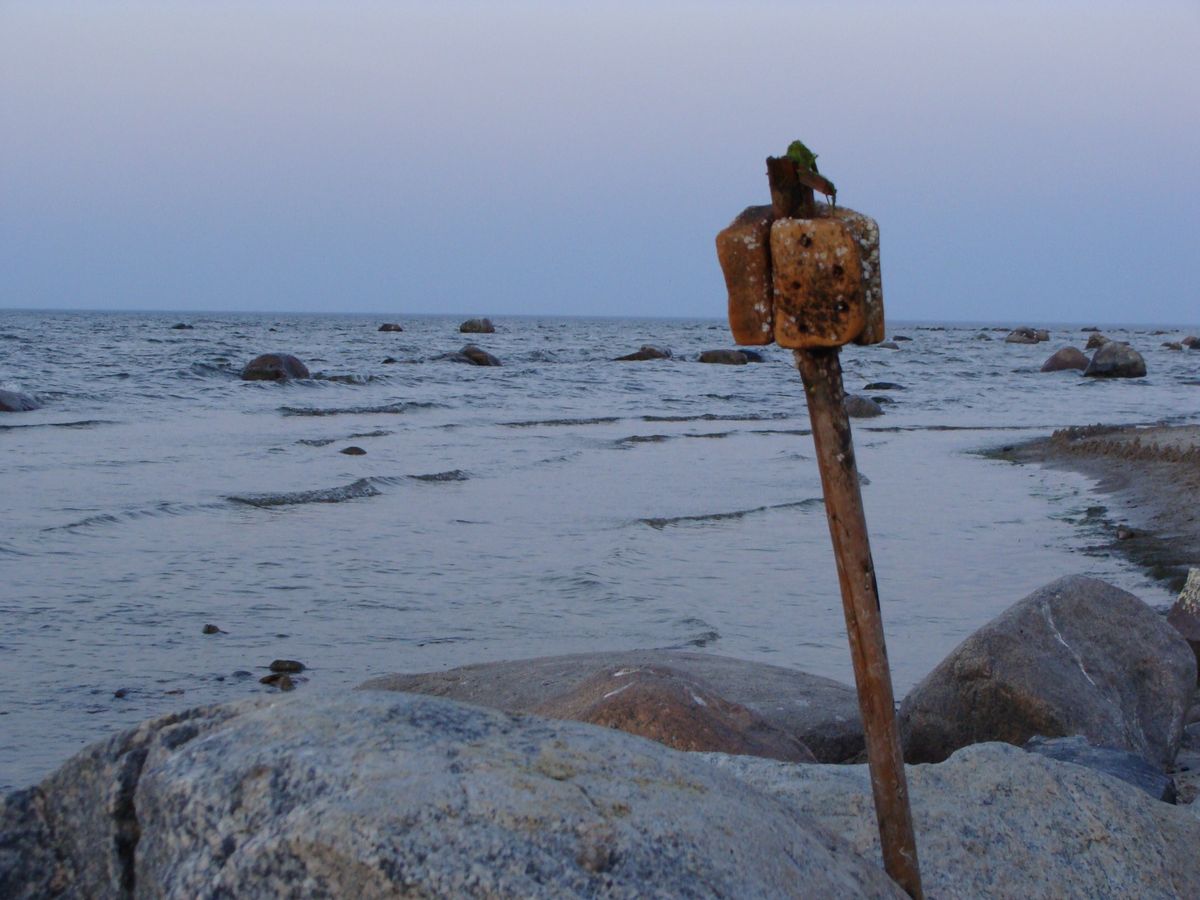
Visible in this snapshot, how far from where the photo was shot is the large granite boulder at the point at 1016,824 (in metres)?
2.82

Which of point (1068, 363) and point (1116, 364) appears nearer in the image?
point (1116, 364)

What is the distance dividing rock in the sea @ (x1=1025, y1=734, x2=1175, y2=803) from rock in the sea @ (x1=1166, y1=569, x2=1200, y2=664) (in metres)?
2.45

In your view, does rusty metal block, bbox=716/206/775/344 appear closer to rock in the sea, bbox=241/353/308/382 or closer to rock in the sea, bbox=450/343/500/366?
rock in the sea, bbox=241/353/308/382

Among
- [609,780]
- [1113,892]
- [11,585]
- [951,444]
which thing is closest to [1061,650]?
[1113,892]

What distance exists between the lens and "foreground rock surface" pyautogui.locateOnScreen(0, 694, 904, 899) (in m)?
1.72

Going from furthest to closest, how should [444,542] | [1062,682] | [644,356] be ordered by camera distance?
[644,356]
[444,542]
[1062,682]

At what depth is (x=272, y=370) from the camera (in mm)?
26422

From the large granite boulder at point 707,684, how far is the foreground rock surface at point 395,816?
2.56 meters

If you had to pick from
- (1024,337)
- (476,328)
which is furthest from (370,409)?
(1024,337)

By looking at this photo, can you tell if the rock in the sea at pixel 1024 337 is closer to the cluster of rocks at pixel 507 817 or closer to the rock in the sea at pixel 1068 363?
the rock in the sea at pixel 1068 363

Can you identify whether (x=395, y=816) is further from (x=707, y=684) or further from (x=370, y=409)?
(x=370, y=409)

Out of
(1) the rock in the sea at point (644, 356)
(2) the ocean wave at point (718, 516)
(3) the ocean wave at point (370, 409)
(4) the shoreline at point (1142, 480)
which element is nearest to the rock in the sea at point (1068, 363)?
(1) the rock in the sea at point (644, 356)

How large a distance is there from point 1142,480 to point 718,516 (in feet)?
15.8

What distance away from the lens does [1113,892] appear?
2.89 meters
